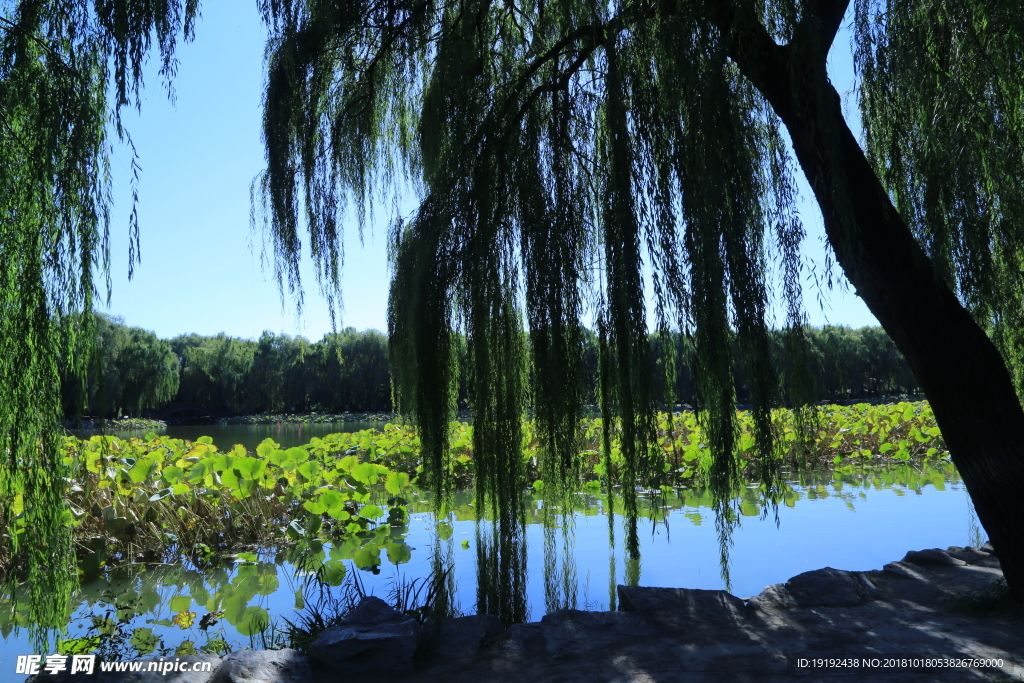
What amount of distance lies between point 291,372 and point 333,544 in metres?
26.9

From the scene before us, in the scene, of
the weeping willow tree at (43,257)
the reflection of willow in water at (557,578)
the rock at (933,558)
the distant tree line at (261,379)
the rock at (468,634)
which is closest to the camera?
the weeping willow tree at (43,257)

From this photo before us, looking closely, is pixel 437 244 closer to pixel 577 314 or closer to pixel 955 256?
pixel 577 314

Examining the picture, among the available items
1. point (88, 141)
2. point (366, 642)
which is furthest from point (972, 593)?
point (88, 141)

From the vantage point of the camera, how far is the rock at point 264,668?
1.92 metres

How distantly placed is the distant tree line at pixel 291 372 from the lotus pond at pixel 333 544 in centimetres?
28

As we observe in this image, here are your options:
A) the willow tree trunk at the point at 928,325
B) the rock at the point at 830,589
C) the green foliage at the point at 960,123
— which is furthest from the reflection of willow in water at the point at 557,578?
the green foliage at the point at 960,123

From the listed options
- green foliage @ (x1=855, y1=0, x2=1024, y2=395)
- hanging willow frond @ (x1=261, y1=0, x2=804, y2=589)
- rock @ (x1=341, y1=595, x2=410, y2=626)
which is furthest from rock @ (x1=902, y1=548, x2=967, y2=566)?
rock @ (x1=341, y1=595, x2=410, y2=626)

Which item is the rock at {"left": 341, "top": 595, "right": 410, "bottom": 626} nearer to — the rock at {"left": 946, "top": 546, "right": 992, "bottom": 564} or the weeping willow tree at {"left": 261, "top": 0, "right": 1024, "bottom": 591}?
the weeping willow tree at {"left": 261, "top": 0, "right": 1024, "bottom": 591}

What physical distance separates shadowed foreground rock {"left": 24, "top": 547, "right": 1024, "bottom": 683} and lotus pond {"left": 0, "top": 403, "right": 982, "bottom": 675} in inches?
11.9

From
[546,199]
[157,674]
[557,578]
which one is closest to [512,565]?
[557,578]

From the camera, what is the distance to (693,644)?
220 cm

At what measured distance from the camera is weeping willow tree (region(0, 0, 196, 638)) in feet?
6.10

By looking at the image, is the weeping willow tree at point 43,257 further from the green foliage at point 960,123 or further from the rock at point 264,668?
the green foliage at point 960,123

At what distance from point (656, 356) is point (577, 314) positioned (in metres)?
0.34
